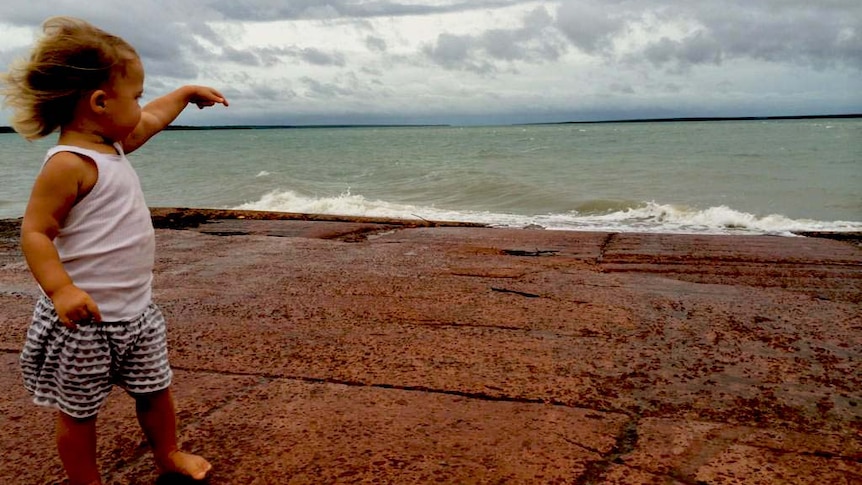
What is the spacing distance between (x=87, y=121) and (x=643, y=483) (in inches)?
67.1

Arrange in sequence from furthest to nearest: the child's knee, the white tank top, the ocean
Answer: the ocean, the child's knee, the white tank top

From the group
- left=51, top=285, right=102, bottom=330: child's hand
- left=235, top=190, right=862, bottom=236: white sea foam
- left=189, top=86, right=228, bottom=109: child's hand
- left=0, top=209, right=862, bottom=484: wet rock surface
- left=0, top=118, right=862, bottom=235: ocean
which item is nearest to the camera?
left=51, top=285, right=102, bottom=330: child's hand

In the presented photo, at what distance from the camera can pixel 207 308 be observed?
353 centimetres

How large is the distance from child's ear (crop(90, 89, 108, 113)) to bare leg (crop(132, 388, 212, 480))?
2.45 feet

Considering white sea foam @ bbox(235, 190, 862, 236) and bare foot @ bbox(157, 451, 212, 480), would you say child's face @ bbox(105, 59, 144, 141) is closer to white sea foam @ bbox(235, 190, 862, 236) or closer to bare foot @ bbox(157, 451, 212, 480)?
bare foot @ bbox(157, 451, 212, 480)

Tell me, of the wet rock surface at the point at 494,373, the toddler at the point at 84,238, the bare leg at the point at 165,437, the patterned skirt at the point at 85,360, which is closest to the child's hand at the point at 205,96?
the toddler at the point at 84,238

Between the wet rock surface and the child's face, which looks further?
the wet rock surface

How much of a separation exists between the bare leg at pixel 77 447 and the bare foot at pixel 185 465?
179 mm

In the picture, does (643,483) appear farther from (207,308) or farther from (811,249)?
(811,249)

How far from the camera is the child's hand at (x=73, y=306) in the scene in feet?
5.05

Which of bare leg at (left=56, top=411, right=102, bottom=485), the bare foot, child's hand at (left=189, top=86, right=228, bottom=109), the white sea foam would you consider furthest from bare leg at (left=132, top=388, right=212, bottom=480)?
the white sea foam

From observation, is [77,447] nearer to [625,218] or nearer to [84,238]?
[84,238]

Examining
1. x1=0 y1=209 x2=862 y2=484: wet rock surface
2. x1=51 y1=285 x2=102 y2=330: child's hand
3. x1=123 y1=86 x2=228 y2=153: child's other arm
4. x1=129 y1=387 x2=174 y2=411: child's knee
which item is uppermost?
x1=123 y1=86 x2=228 y2=153: child's other arm

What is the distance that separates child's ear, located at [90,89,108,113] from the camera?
1632 mm
